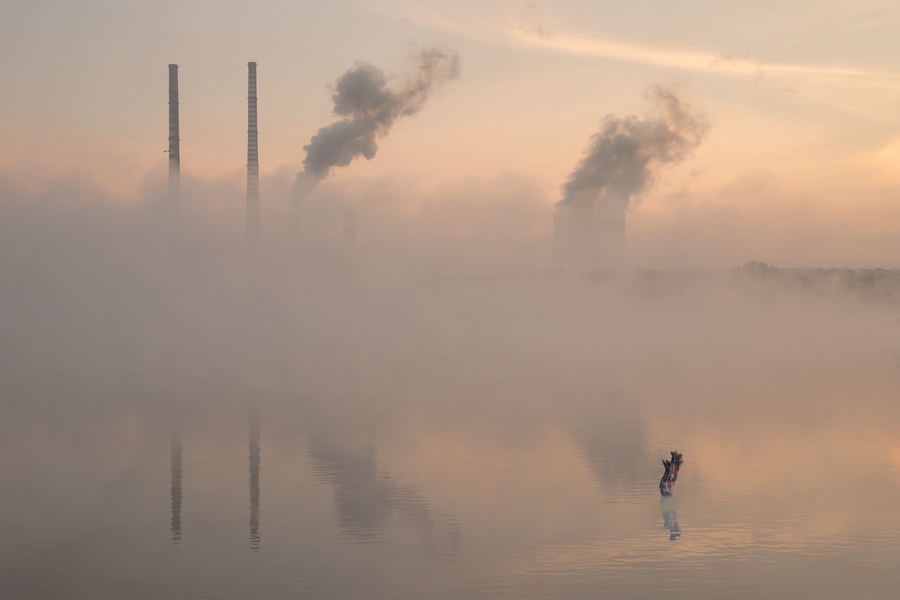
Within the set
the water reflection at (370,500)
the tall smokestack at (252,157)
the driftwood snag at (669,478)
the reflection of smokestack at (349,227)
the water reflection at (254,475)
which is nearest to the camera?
the water reflection at (254,475)

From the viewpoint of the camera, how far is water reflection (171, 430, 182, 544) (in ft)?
48.8

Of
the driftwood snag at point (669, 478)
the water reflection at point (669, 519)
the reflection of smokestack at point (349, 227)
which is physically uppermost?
the reflection of smokestack at point (349, 227)

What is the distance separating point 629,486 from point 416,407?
11432 mm

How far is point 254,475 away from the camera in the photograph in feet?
62.2

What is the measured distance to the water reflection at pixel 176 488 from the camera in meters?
14.9

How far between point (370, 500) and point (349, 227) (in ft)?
197

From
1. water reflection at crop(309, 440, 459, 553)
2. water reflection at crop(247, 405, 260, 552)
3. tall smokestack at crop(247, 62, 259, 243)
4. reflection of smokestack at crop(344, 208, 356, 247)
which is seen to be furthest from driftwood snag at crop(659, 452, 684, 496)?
reflection of smokestack at crop(344, 208, 356, 247)

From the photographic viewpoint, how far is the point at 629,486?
59.3 feet

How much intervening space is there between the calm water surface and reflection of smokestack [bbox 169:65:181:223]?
Answer: 24257mm

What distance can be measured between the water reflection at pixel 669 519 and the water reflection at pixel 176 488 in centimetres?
751

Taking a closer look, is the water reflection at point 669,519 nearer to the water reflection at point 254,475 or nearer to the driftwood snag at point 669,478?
the driftwood snag at point 669,478

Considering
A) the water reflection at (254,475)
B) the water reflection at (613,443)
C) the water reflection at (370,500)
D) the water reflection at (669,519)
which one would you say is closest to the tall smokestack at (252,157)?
the water reflection at (254,475)

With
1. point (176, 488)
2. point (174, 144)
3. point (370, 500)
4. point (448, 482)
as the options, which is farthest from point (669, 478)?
point (174, 144)

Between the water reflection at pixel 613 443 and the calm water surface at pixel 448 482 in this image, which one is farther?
the water reflection at pixel 613 443
